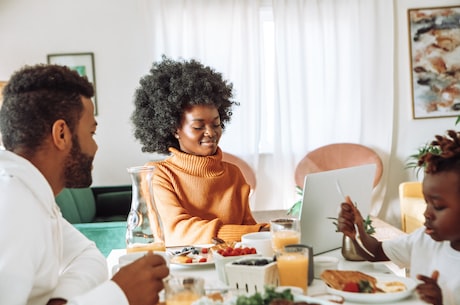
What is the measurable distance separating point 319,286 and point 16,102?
87 centimetres

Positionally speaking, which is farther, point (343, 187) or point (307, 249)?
point (343, 187)

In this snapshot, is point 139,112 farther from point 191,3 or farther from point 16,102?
point 191,3

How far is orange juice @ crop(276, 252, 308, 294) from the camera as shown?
1312mm

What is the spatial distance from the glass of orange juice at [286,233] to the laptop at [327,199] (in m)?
0.13

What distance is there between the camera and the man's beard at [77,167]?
136cm

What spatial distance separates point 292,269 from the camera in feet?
4.30

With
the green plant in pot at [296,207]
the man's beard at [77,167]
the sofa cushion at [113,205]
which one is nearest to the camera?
the man's beard at [77,167]

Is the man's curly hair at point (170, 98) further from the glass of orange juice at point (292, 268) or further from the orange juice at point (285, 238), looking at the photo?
the glass of orange juice at point (292, 268)

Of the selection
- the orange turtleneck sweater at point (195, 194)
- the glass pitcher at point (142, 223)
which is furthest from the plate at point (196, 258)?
the orange turtleneck sweater at point (195, 194)

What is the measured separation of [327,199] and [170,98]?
1.07 m

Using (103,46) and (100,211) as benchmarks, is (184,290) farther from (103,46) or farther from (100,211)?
(103,46)

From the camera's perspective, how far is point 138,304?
1147mm

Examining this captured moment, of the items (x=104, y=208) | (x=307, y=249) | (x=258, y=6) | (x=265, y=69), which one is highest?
(x=258, y=6)

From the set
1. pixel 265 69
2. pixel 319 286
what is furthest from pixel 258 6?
pixel 319 286
